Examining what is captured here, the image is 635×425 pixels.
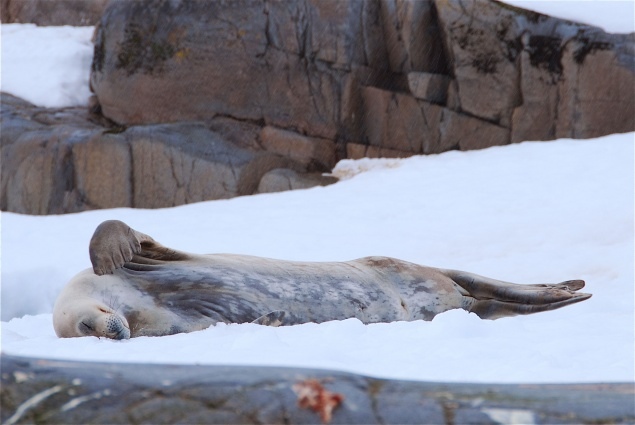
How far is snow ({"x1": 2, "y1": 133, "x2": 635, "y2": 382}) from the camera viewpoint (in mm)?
2590

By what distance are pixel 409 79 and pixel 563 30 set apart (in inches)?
75.3

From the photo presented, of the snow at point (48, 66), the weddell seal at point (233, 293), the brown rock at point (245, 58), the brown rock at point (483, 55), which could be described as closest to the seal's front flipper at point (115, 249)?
the weddell seal at point (233, 293)

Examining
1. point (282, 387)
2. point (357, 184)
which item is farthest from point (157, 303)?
point (357, 184)

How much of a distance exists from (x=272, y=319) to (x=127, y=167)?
794 centimetres

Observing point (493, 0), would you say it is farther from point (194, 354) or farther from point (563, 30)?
point (194, 354)

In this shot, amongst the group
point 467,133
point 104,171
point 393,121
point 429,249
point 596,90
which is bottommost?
point 429,249

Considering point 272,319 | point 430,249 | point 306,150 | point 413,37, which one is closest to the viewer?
point 272,319

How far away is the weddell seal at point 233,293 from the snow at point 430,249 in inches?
7.4

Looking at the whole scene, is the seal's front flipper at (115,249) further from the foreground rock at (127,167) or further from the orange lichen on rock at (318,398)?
the foreground rock at (127,167)

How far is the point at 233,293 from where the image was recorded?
367 centimetres

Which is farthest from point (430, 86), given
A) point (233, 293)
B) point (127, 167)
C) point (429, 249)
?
point (233, 293)

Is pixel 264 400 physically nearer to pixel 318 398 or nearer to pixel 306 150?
pixel 318 398

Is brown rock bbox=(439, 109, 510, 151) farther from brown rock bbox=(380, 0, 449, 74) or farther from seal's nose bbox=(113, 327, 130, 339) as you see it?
seal's nose bbox=(113, 327, 130, 339)

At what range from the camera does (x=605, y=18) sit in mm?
9945
